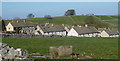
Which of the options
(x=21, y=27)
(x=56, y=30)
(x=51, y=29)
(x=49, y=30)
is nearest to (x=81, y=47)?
(x=49, y=30)

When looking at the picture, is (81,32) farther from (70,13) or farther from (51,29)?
(70,13)

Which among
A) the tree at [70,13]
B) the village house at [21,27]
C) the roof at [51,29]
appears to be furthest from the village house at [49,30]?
the tree at [70,13]

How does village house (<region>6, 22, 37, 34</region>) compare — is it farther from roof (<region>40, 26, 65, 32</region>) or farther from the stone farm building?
roof (<region>40, 26, 65, 32</region>)

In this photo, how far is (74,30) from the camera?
2955 inches

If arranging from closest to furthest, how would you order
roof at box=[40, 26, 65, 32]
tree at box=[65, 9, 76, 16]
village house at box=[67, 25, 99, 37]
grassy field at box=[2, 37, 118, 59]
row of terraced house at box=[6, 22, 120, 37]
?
grassy field at box=[2, 37, 118, 59] → village house at box=[67, 25, 99, 37] → row of terraced house at box=[6, 22, 120, 37] → roof at box=[40, 26, 65, 32] → tree at box=[65, 9, 76, 16]

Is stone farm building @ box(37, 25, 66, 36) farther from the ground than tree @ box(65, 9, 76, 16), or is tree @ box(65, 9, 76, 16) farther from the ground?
tree @ box(65, 9, 76, 16)

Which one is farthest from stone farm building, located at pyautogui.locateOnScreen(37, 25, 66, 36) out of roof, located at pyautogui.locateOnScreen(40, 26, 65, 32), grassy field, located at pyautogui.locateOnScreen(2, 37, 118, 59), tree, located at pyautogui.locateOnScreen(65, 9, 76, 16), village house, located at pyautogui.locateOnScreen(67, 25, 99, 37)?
tree, located at pyautogui.locateOnScreen(65, 9, 76, 16)

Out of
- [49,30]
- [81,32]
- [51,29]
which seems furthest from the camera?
[51,29]

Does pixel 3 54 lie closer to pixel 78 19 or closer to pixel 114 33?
pixel 114 33

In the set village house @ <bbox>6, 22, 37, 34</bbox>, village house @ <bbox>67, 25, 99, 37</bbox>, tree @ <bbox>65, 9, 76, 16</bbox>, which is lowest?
village house @ <bbox>67, 25, 99, 37</bbox>

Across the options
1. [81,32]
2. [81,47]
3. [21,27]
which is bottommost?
[81,32]

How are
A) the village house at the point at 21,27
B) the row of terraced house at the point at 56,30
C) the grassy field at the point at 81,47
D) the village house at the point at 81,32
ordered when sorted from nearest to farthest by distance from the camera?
1. the grassy field at the point at 81,47
2. the village house at the point at 81,32
3. the row of terraced house at the point at 56,30
4. the village house at the point at 21,27

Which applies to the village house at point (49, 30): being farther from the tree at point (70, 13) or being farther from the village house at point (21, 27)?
the tree at point (70, 13)

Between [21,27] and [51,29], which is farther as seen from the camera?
[51,29]
